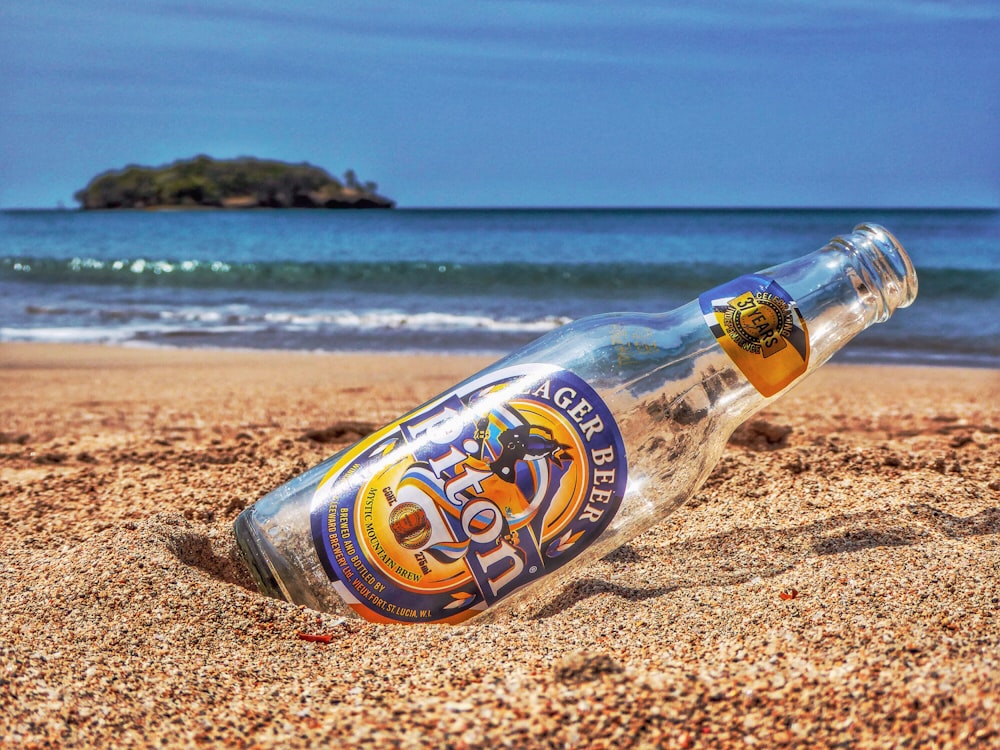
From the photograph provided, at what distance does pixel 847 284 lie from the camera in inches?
76.2

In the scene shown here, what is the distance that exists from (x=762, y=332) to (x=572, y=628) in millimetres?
653

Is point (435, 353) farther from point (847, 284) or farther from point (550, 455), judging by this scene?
point (550, 455)

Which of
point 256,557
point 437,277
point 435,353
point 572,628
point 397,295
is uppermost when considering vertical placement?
point 437,277

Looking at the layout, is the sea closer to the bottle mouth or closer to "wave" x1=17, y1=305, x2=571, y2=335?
"wave" x1=17, y1=305, x2=571, y2=335

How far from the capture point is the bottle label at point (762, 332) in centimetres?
182

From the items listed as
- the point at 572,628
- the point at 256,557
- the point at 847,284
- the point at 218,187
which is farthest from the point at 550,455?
the point at 218,187

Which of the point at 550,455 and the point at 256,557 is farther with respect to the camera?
the point at 256,557

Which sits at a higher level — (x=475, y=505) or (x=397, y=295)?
(x=397, y=295)

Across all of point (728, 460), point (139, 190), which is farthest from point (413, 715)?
point (139, 190)

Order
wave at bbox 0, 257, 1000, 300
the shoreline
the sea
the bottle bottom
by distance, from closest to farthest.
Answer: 1. the bottle bottom
2. the shoreline
3. the sea
4. wave at bbox 0, 257, 1000, 300

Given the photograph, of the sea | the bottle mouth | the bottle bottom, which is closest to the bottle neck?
the bottle mouth

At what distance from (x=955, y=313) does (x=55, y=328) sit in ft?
29.9

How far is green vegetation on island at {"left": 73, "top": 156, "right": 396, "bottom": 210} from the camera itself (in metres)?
67.2

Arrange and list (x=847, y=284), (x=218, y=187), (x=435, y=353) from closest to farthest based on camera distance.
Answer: (x=847, y=284) < (x=435, y=353) < (x=218, y=187)
